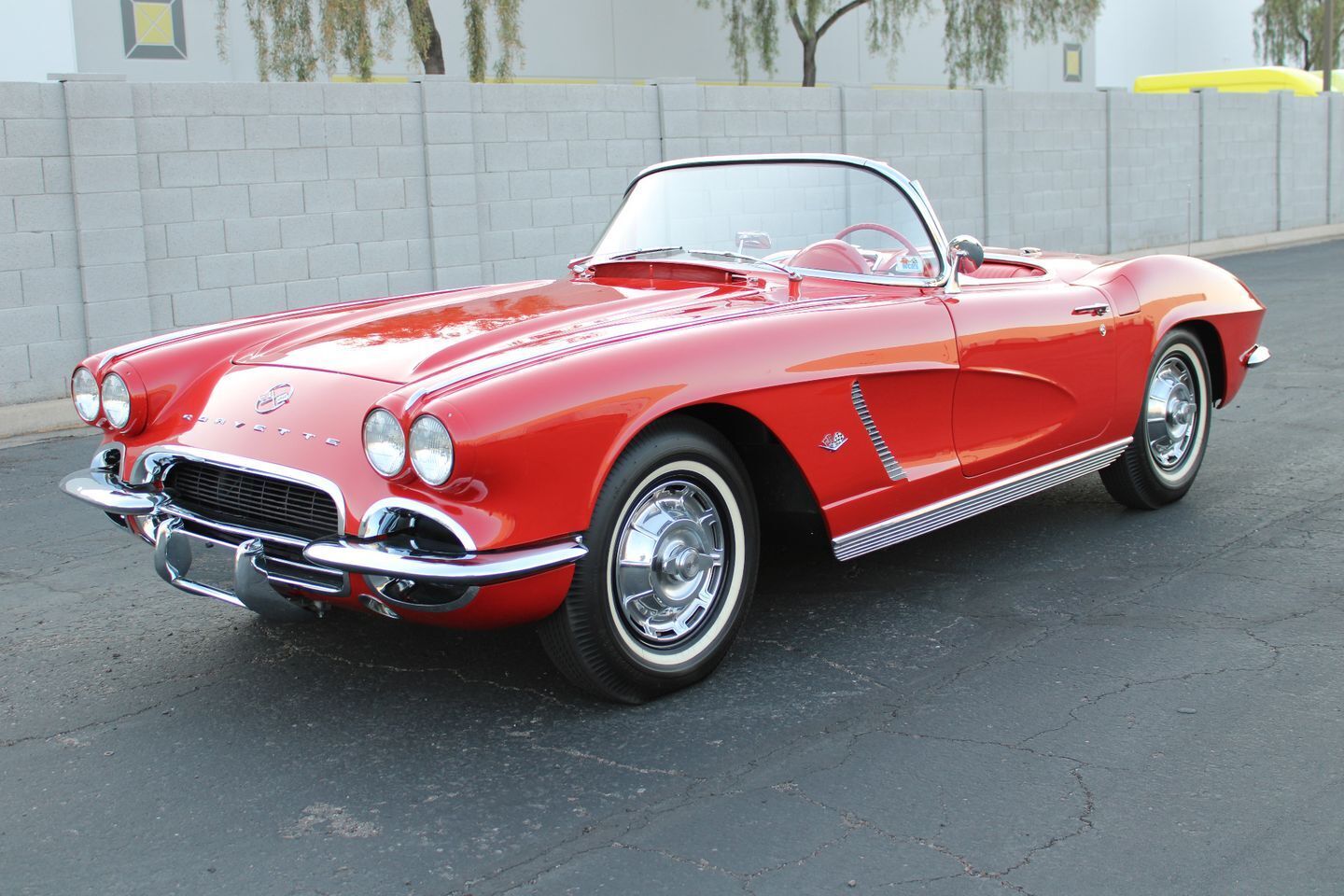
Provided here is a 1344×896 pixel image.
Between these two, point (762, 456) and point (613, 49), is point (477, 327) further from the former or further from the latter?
point (613, 49)

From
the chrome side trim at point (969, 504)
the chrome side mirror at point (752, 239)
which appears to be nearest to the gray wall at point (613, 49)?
the chrome side mirror at point (752, 239)

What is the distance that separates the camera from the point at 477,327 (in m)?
4.03

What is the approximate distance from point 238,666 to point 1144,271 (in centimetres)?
369

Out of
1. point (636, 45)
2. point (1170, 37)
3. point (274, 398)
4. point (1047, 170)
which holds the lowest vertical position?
point (274, 398)

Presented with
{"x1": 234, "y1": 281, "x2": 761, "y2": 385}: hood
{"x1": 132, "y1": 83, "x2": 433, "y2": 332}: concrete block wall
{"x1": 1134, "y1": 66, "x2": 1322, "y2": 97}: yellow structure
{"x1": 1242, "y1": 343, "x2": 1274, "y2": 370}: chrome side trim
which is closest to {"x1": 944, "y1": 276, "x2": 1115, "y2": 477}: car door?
{"x1": 234, "y1": 281, "x2": 761, "y2": 385}: hood

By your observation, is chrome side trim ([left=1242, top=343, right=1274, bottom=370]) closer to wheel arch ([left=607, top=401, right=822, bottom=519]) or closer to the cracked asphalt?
the cracked asphalt

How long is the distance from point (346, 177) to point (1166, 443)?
306 inches

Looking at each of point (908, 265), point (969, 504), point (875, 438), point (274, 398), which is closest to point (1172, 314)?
point (908, 265)

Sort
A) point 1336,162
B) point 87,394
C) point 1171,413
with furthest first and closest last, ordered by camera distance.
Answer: point 1336,162, point 1171,413, point 87,394

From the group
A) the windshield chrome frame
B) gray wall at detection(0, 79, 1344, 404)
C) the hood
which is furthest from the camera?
gray wall at detection(0, 79, 1344, 404)

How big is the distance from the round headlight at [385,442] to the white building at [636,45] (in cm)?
1532

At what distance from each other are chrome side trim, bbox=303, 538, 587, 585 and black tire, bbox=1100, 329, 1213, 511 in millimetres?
2936

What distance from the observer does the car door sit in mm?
4457

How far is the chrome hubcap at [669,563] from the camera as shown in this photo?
357 centimetres
